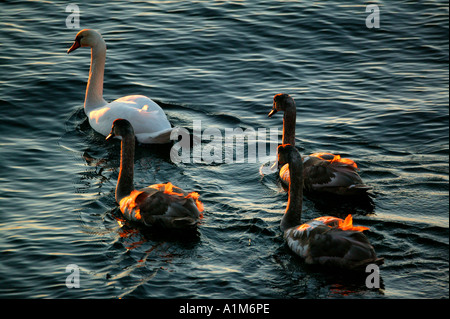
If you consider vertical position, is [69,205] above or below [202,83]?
below

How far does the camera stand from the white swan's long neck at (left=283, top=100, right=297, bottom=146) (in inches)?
457

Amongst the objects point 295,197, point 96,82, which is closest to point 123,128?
point 295,197

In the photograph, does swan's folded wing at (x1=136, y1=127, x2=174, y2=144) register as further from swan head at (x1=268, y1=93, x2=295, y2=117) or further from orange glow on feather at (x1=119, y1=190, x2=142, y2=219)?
orange glow on feather at (x1=119, y1=190, x2=142, y2=219)

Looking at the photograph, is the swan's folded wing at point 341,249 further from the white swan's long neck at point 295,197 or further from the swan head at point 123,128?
the swan head at point 123,128

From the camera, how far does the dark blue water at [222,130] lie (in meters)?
8.23

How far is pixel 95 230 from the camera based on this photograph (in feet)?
30.6

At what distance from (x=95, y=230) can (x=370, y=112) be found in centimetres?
642

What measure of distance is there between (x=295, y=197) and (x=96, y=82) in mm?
5643

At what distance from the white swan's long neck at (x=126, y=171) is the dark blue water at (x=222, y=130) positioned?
1.02 ft
